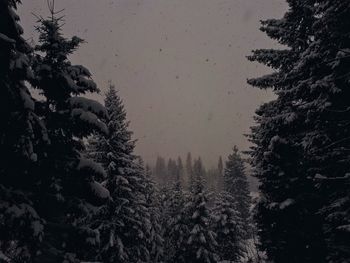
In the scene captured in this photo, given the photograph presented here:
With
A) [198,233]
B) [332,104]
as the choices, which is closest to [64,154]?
[332,104]

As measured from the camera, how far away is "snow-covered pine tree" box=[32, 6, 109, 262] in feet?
37.4

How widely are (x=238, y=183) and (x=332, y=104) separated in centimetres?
5012

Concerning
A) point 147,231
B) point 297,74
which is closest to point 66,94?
point 297,74

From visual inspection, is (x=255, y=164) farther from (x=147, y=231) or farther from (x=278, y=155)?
(x=147, y=231)

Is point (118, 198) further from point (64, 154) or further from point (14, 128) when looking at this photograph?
point (14, 128)

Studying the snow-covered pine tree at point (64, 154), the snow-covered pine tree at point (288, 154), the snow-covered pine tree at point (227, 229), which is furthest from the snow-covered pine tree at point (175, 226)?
the snow-covered pine tree at point (64, 154)

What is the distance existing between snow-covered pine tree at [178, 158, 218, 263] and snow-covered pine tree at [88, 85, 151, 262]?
9.58 meters

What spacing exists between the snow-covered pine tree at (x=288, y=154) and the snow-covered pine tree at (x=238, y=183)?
41.8m

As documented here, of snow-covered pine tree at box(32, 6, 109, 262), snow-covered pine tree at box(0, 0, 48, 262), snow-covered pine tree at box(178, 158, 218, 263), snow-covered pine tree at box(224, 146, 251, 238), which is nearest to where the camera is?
snow-covered pine tree at box(0, 0, 48, 262)

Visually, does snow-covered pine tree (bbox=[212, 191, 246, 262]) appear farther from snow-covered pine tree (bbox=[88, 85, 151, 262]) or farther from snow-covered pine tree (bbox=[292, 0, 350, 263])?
snow-covered pine tree (bbox=[292, 0, 350, 263])

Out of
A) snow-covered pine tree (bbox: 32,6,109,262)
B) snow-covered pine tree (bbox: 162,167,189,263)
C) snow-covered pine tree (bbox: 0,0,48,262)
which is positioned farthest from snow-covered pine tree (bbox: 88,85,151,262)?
snow-covered pine tree (bbox: 0,0,48,262)

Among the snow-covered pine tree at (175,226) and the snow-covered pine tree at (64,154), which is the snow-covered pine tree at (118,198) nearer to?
the snow-covered pine tree at (64,154)

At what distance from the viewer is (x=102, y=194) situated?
11914 millimetres

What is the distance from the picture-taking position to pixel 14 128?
8.29m
